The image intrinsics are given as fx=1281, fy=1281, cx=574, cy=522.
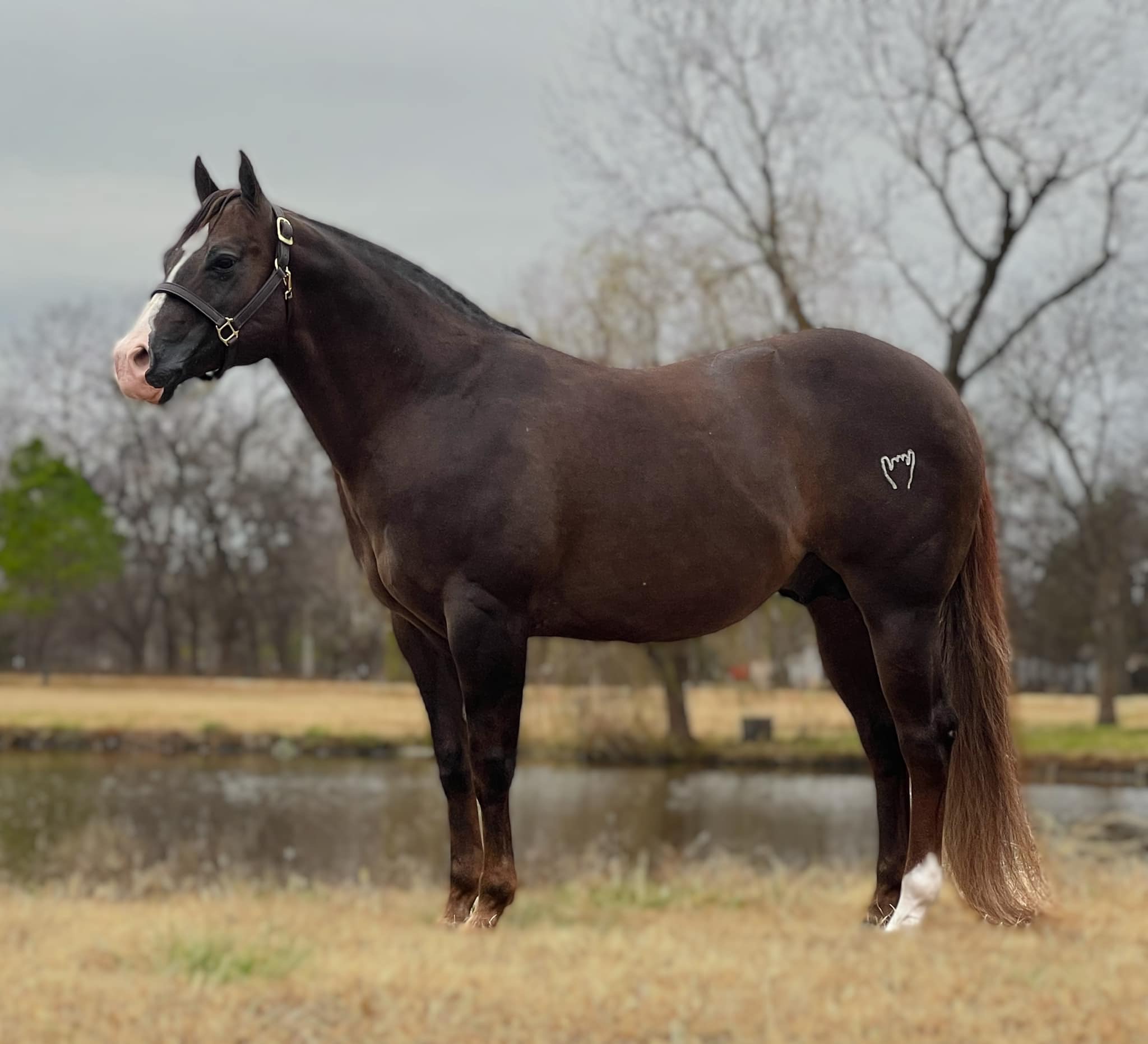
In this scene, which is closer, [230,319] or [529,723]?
[230,319]

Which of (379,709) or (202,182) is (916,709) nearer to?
(202,182)

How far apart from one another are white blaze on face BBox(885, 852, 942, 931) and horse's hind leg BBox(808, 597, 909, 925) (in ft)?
0.56

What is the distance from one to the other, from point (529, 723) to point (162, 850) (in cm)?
1108

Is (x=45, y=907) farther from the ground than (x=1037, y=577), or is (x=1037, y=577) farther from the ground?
(x=1037, y=577)

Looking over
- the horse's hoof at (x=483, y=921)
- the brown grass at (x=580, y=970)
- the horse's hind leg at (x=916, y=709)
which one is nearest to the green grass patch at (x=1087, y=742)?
the brown grass at (x=580, y=970)

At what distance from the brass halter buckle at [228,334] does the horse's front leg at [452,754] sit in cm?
50

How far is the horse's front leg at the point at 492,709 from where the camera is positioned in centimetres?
169

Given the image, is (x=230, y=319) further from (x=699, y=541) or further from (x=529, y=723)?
(x=529, y=723)

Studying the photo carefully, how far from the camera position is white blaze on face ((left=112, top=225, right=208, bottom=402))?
5.47 feet

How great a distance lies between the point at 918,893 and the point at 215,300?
55.1 inches

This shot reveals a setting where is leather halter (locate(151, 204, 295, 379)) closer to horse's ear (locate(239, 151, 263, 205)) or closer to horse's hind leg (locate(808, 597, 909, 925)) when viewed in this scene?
horse's ear (locate(239, 151, 263, 205))

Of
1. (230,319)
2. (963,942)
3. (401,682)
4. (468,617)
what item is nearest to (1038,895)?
(468,617)

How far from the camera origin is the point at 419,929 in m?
25.4

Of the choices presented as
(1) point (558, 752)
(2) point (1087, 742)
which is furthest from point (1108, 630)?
(1) point (558, 752)
